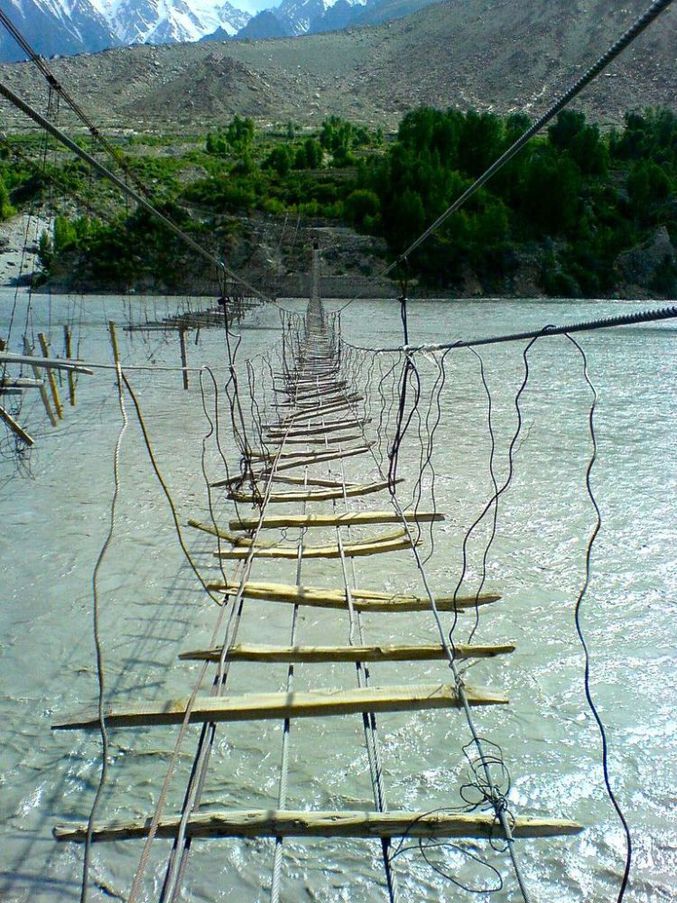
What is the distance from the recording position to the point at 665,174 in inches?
1545

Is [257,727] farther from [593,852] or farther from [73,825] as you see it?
[593,852]

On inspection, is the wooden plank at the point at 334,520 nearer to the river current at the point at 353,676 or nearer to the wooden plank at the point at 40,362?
the river current at the point at 353,676

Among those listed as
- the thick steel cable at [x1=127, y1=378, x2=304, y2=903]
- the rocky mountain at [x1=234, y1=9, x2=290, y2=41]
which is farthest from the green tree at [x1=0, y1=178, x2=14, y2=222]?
the rocky mountain at [x1=234, y1=9, x2=290, y2=41]

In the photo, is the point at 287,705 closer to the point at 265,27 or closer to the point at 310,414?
the point at 310,414

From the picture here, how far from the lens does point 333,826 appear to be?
1754mm

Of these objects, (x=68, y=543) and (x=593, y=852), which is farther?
(x=68, y=543)

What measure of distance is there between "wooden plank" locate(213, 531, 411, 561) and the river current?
0.36 metres

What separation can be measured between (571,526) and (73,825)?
11.4ft

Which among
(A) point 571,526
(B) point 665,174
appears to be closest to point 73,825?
(A) point 571,526

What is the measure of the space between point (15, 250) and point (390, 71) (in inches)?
2446

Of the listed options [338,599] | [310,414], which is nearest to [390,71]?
[310,414]

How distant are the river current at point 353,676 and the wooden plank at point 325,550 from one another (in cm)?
36

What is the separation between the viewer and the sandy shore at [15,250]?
3659cm

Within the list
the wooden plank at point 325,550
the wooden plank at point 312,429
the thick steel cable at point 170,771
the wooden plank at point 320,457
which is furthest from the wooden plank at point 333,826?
the wooden plank at point 312,429
